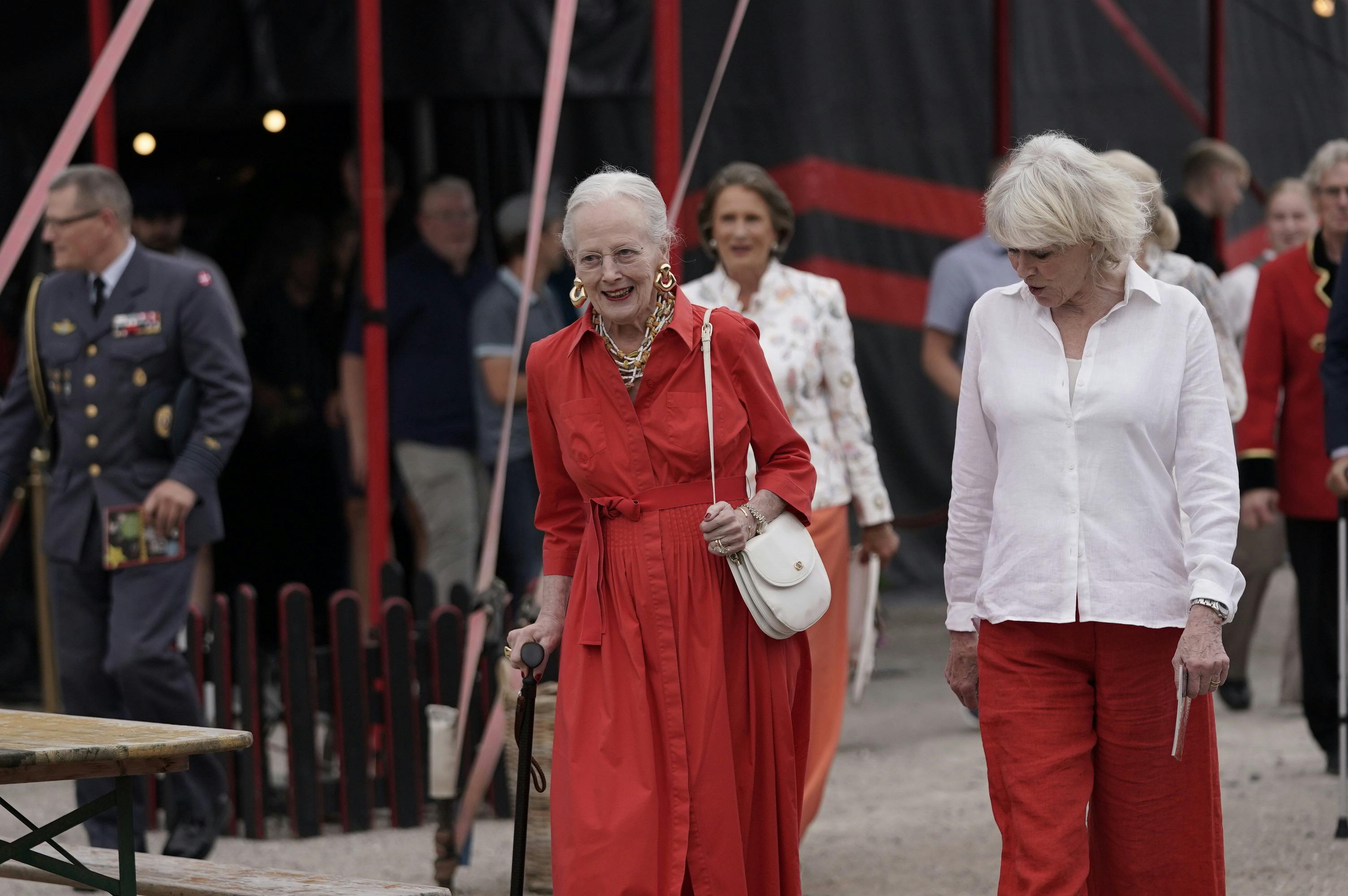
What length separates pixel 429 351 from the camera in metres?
8.48

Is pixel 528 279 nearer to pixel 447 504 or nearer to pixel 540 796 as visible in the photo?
pixel 540 796

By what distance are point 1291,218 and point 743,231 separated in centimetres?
373

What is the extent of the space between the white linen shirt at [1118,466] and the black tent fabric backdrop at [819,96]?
12.1 feet

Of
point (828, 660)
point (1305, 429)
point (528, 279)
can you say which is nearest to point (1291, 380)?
point (1305, 429)

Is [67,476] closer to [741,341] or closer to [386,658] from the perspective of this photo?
[386,658]

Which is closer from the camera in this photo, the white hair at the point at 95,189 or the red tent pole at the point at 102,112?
the white hair at the point at 95,189

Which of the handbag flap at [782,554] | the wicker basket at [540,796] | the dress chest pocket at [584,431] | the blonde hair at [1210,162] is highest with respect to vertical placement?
the blonde hair at [1210,162]

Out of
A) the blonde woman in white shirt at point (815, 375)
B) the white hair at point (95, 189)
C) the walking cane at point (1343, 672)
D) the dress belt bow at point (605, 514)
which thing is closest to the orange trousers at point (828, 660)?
the blonde woman in white shirt at point (815, 375)

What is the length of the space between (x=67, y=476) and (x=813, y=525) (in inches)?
91.2

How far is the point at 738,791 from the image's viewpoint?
4047 mm

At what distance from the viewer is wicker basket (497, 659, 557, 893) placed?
5.69 m

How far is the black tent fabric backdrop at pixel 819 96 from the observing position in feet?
28.3

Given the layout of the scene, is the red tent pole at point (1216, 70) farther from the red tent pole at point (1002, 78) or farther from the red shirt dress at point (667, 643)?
the red shirt dress at point (667, 643)

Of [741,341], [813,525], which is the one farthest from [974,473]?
[813,525]
